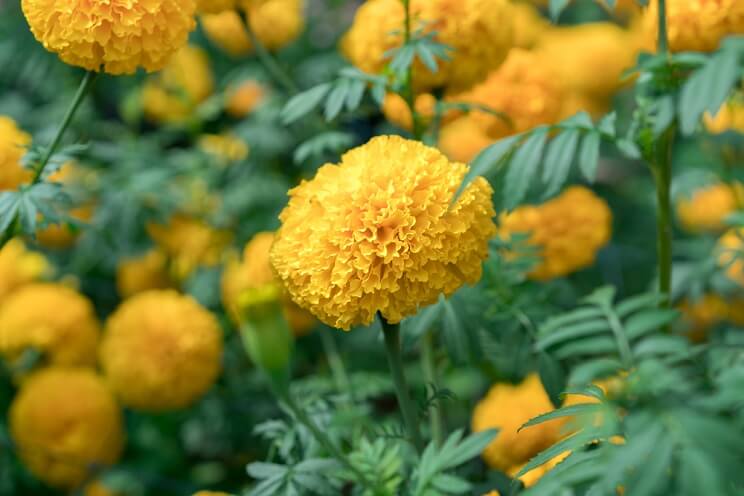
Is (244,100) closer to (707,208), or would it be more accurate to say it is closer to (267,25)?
(267,25)

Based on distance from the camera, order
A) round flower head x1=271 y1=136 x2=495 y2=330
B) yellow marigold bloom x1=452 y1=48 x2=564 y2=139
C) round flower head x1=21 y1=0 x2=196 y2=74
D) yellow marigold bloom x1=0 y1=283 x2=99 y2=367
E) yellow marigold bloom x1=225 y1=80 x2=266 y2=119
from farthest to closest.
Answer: yellow marigold bloom x1=225 y1=80 x2=266 y2=119 < yellow marigold bloom x1=0 y1=283 x2=99 y2=367 < yellow marigold bloom x1=452 y1=48 x2=564 y2=139 < round flower head x1=21 y1=0 x2=196 y2=74 < round flower head x1=271 y1=136 x2=495 y2=330

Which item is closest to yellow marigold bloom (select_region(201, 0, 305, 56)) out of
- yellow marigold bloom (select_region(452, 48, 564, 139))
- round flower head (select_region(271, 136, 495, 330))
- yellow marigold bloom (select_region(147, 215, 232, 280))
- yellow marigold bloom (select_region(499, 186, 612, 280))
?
yellow marigold bloom (select_region(147, 215, 232, 280))

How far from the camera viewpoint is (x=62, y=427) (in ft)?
6.21

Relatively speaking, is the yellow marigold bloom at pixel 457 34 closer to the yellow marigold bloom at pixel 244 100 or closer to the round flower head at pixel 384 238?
the round flower head at pixel 384 238

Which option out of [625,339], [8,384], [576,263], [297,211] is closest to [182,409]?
[8,384]

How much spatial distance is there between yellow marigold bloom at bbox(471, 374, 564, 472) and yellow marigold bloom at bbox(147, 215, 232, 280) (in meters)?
0.79

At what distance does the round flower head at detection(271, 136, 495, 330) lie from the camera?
1005mm

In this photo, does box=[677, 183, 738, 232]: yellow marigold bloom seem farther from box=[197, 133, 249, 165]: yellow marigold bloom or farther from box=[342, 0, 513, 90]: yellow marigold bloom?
box=[197, 133, 249, 165]: yellow marigold bloom

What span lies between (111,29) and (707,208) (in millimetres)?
1515

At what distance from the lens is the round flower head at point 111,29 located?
3.70ft

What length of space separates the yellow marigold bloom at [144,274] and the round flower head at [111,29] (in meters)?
1.01

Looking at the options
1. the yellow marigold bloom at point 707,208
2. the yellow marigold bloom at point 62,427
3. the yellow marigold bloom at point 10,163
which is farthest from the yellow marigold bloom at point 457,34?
the yellow marigold bloom at point 62,427

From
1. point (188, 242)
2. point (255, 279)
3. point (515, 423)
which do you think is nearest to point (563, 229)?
point (515, 423)

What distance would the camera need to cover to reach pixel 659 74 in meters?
1.02
